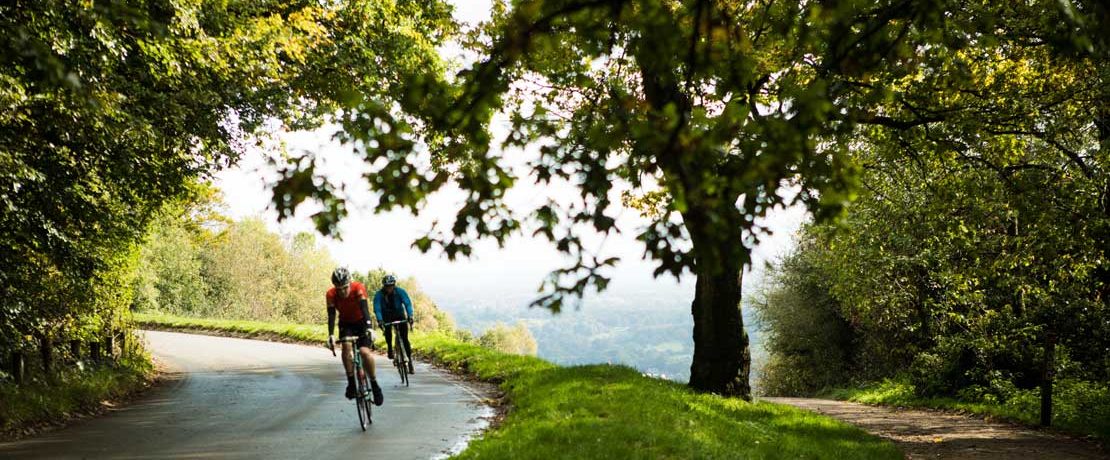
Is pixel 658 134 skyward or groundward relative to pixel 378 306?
skyward

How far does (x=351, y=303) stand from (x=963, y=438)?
1079 centimetres

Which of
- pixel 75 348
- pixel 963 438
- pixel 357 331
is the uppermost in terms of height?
pixel 357 331

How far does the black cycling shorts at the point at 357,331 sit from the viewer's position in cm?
1013

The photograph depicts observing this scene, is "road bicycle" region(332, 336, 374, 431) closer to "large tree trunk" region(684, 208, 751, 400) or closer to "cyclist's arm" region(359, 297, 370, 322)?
"cyclist's arm" region(359, 297, 370, 322)

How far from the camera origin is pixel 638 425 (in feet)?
30.5

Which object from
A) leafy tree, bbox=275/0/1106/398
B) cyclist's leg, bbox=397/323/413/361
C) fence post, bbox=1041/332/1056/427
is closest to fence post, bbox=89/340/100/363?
cyclist's leg, bbox=397/323/413/361

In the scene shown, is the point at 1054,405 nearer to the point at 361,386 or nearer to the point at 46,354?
the point at 361,386

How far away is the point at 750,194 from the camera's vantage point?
3596mm

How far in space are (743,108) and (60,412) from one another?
12.0 m

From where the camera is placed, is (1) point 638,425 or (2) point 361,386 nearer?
(1) point 638,425

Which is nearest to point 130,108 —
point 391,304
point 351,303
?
point 351,303

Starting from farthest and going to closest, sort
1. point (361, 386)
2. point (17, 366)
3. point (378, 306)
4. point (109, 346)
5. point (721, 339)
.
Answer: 1. point (109, 346)
2. point (378, 306)
3. point (721, 339)
4. point (17, 366)
5. point (361, 386)

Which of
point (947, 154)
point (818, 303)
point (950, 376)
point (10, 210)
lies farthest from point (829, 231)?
point (10, 210)

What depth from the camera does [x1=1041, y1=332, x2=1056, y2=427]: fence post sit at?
13227 millimetres
